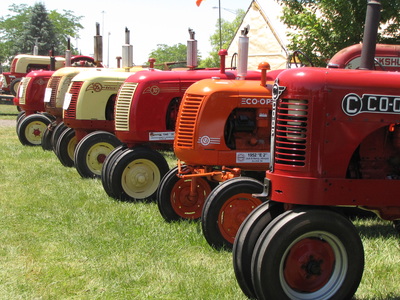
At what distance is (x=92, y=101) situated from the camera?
9188mm

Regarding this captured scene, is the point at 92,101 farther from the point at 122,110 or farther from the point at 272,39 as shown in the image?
the point at 272,39

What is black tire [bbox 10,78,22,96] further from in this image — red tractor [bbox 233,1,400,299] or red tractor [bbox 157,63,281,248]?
red tractor [bbox 233,1,400,299]

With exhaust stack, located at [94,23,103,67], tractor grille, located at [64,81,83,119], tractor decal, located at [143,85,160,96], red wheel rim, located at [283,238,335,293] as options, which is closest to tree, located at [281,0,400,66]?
exhaust stack, located at [94,23,103,67]

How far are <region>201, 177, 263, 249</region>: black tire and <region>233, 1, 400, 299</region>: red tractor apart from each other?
1315mm

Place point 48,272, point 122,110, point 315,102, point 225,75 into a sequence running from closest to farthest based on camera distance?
point 315,102 → point 48,272 → point 225,75 → point 122,110

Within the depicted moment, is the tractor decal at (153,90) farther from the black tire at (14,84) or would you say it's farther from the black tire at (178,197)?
the black tire at (14,84)

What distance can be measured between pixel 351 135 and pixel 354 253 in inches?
27.9

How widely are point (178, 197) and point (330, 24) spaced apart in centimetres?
562

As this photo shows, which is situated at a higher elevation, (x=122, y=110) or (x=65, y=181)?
(x=122, y=110)

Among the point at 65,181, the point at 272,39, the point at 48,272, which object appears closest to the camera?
the point at 48,272

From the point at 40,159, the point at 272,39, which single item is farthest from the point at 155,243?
the point at 272,39

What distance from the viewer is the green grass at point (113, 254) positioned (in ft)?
13.9

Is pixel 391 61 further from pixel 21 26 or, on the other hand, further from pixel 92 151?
pixel 21 26

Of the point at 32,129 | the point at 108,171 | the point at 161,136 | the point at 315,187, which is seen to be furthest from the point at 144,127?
the point at 32,129
